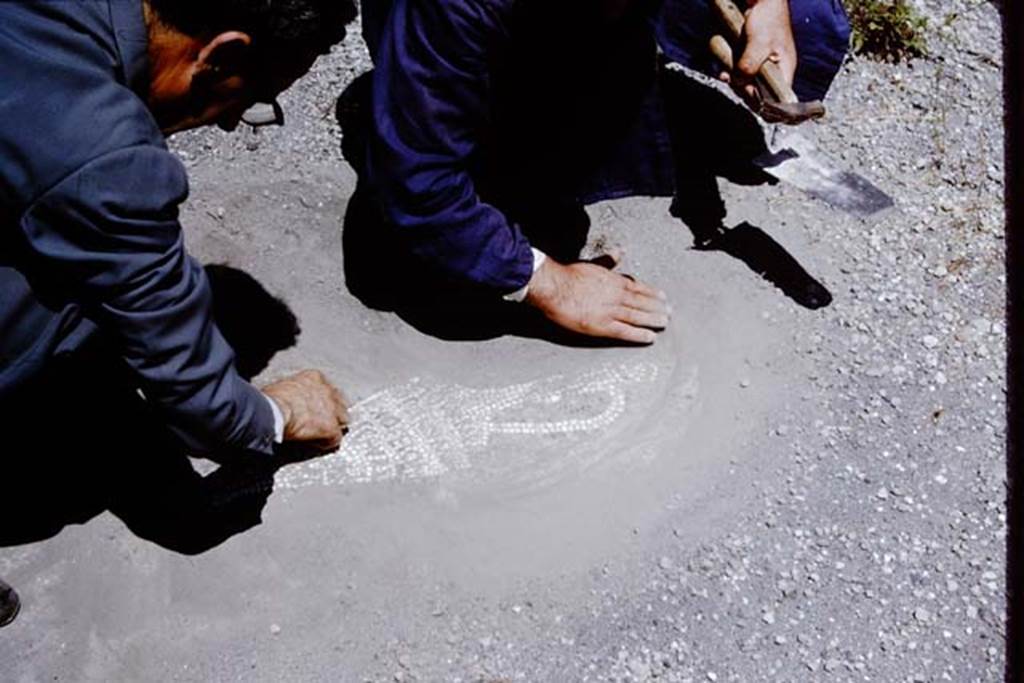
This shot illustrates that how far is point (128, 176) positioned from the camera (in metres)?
1.55

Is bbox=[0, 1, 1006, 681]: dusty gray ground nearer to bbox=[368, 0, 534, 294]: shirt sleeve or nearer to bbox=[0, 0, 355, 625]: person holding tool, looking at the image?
bbox=[368, 0, 534, 294]: shirt sleeve

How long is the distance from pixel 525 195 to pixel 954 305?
115cm

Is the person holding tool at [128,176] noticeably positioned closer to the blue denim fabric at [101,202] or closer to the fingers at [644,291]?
the blue denim fabric at [101,202]

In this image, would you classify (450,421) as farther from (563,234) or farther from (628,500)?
(563,234)

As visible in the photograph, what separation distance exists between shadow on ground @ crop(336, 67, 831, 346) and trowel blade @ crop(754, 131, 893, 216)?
4 cm

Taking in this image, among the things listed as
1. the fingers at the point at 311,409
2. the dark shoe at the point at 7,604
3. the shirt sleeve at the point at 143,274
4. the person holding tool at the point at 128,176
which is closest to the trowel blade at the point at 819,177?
the fingers at the point at 311,409

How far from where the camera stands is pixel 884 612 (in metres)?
2.32

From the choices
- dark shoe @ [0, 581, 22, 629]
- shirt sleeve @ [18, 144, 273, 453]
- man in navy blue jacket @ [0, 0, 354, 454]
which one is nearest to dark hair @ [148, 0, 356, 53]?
man in navy blue jacket @ [0, 0, 354, 454]

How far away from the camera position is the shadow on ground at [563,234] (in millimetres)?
2693

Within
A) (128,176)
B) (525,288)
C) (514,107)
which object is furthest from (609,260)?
(128,176)

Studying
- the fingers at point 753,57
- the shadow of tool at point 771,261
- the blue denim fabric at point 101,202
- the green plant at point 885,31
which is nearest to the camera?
the blue denim fabric at point 101,202

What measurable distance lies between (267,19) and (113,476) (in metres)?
1.28

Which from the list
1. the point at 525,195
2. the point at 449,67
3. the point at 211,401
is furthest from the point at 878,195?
the point at 211,401

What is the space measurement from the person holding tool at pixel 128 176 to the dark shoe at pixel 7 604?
0.46 m
